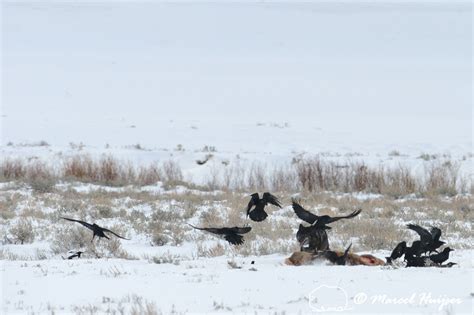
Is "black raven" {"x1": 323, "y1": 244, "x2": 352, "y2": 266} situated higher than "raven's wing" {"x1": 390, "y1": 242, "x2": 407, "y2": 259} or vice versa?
"raven's wing" {"x1": 390, "y1": 242, "x2": 407, "y2": 259}

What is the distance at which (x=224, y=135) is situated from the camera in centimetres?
3005

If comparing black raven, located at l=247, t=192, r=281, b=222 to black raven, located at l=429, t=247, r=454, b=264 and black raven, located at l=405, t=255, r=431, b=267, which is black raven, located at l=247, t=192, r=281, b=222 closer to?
black raven, located at l=405, t=255, r=431, b=267

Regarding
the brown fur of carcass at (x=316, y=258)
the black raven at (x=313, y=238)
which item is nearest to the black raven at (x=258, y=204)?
the black raven at (x=313, y=238)

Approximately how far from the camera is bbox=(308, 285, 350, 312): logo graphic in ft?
19.4

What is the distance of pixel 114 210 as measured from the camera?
13.1 m

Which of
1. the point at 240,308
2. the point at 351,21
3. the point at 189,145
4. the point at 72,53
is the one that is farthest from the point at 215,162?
the point at 351,21

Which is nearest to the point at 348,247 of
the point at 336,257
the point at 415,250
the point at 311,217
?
the point at 336,257

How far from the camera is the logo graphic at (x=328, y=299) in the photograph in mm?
5906

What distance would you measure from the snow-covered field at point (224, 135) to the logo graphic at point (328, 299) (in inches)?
0.7

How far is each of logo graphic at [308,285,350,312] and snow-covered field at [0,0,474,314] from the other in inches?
0.7

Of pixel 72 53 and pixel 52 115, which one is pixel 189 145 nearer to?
pixel 52 115

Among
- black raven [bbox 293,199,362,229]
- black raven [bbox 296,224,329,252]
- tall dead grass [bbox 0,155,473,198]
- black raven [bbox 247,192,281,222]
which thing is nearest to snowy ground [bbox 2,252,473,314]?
black raven [bbox 296,224,329,252]

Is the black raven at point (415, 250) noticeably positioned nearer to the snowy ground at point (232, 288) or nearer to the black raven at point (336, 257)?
the snowy ground at point (232, 288)

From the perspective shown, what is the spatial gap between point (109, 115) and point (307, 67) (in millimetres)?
17694
